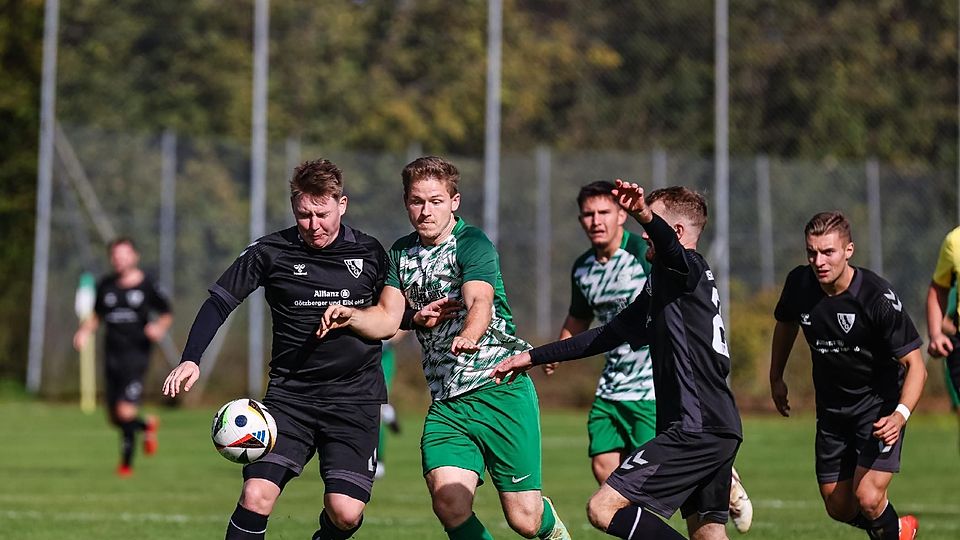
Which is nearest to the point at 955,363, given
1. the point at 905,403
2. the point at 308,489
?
the point at 905,403

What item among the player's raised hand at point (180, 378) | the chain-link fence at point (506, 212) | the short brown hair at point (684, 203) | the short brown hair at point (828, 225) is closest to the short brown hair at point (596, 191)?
the short brown hair at point (828, 225)

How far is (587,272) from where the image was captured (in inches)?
370

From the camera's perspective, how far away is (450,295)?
24.3 ft

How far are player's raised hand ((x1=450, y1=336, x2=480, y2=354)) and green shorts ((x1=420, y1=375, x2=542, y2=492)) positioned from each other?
70 centimetres

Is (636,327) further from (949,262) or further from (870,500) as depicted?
(949,262)

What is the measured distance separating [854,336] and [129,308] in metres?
9.42

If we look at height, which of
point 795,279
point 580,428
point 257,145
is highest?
point 257,145

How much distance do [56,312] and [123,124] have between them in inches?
168

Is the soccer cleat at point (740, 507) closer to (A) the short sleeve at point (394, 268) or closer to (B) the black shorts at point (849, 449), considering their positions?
(B) the black shorts at point (849, 449)

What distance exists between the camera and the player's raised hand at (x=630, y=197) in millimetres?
6348

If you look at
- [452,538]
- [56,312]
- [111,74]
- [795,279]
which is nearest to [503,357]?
[452,538]

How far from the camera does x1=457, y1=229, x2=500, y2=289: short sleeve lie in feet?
23.8

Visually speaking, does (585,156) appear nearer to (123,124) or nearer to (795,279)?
(123,124)

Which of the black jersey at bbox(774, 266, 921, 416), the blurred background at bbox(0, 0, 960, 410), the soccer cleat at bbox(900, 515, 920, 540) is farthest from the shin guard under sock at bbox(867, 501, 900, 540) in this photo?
the blurred background at bbox(0, 0, 960, 410)
